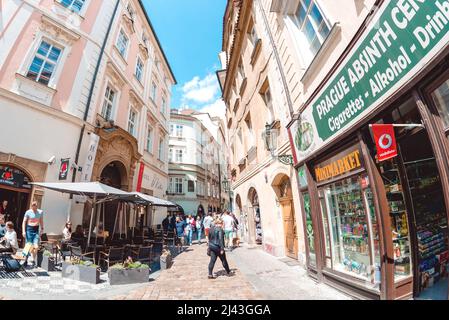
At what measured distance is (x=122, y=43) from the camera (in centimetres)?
1330

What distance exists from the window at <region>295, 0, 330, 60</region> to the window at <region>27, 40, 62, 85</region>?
30.4ft

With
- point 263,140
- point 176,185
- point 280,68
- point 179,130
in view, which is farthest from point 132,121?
point 179,130

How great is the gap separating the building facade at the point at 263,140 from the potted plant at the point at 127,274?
4228mm

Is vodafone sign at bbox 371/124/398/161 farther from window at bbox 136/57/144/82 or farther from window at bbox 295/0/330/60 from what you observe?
window at bbox 136/57/144/82

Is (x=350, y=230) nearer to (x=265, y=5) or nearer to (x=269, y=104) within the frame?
(x=269, y=104)

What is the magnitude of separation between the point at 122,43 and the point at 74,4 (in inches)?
122

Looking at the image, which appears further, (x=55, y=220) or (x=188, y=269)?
(x=55, y=220)

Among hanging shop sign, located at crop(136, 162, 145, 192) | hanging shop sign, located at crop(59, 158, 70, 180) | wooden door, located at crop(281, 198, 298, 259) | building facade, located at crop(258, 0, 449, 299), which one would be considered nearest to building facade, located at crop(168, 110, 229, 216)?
hanging shop sign, located at crop(136, 162, 145, 192)

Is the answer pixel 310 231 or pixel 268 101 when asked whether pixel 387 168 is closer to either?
pixel 310 231

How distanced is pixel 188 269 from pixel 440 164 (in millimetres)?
6432

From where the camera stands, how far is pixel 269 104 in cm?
916

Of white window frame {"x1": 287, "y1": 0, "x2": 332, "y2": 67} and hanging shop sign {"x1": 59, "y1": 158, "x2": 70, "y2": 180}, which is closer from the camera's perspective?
white window frame {"x1": 287, "y1": 0, "x2": 332, "y2": 67}

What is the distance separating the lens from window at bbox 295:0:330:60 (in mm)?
5328
